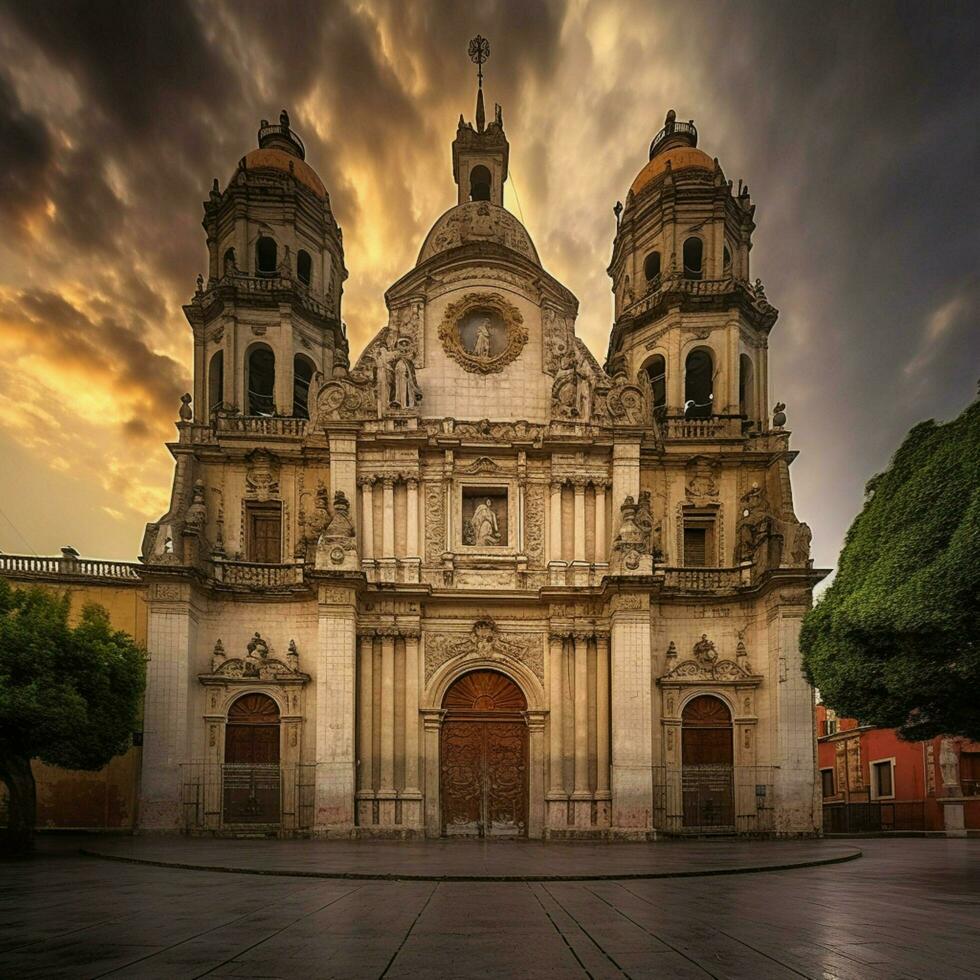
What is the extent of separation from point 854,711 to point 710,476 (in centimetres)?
1182

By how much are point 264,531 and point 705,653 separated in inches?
547

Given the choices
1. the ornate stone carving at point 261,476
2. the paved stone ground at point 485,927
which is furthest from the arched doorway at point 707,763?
the ornate stone carving at point 261,476

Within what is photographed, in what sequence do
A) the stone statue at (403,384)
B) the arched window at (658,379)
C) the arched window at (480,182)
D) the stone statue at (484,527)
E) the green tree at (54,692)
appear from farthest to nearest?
1. the arched window at (480,182)
2. the arched window at (658,379)
3. the stone statue at (403,384)
4. the stone statue at (484,527)
5. the green tree at (54,692)

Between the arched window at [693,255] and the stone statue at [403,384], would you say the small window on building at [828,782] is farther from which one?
the stone statue at [403,384]

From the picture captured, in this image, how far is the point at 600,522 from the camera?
27594mm

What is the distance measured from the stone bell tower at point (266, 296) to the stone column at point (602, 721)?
12.0 m

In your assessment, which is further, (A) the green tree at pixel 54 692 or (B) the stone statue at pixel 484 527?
(B) the stone statue at pixel 484 527

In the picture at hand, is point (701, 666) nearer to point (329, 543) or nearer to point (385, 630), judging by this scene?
point (385, 630)

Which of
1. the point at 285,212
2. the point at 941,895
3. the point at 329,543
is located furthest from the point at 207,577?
the point at 941,895

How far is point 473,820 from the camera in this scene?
2602 cm

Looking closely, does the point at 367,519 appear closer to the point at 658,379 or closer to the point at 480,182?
the point at 658,379

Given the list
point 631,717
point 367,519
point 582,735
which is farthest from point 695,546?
point 367,519

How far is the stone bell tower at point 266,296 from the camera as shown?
3014cm

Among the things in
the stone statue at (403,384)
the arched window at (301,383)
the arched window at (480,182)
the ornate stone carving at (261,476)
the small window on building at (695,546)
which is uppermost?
the arched window at (480,182)
